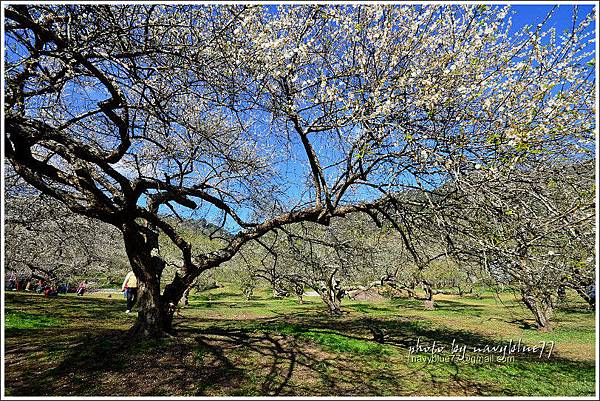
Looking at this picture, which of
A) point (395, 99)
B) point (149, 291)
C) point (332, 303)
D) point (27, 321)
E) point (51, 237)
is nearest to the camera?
point (395, 99)

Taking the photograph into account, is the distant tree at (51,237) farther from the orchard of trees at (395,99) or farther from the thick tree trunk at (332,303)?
the thick tree trunk at (332,303)

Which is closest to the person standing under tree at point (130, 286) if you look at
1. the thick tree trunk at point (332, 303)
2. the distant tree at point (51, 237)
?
the distant tree at point (51, 237)

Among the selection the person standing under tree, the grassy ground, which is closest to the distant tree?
the person standing under tree

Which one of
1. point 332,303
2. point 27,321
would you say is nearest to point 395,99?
point 27,321

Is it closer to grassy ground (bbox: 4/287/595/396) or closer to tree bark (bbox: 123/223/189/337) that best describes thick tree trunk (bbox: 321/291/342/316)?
grassy ground (bbox: 4/287/595/396)

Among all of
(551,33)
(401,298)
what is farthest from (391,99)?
(401,298)

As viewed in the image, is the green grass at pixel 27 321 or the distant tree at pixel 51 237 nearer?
the green grass at pixel 27 321

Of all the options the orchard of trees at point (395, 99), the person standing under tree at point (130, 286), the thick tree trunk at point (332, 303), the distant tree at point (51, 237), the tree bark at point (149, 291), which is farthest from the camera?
the thick tree trunk at point (332, 303)

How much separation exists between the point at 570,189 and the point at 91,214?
246 inches

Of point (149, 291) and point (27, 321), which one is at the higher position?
point (149, 291)

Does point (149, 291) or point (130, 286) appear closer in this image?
point (149, 291)

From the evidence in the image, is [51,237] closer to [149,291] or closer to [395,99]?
[149,291]

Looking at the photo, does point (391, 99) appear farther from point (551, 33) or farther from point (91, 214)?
point (91, 214)

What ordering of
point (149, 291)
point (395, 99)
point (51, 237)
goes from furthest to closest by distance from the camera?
point (51, 237)
point (149, 291)
point (395, 99)
